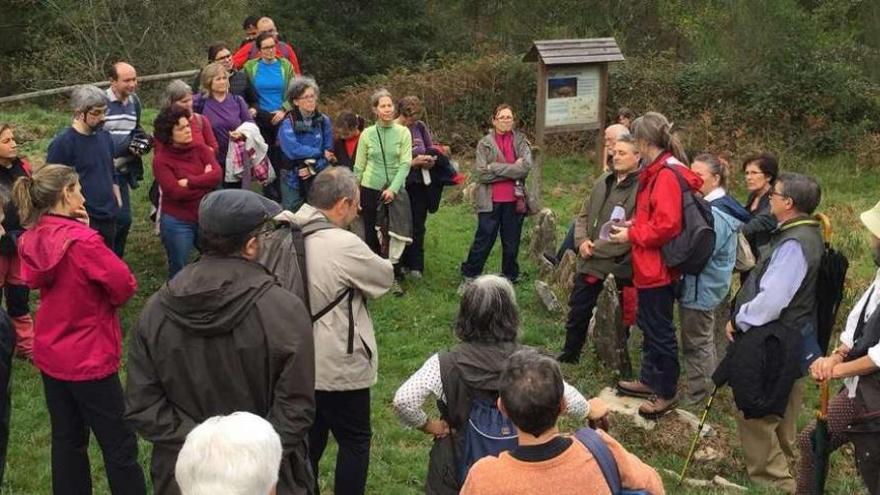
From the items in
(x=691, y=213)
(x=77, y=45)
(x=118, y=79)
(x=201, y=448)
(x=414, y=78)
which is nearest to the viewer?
(x=201, y=448)

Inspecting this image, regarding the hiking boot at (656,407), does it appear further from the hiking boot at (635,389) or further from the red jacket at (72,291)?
the red jacket at (72,291)

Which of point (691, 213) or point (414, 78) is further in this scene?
point (414, 78)

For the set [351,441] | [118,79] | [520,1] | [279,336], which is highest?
[520,1]

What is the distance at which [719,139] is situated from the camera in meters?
16.8

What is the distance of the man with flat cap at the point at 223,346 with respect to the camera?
3.39 m

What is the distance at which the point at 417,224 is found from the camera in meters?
9.34

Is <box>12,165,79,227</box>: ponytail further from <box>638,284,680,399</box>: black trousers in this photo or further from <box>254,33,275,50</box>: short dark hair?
<box>254,33,275,50</box>: short dark hair

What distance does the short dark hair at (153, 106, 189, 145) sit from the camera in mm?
7109

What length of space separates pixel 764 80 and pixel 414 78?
21.8ft

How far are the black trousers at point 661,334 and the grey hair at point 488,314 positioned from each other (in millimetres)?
2689

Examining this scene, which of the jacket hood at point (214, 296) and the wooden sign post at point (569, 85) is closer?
the jacket hood at point (214, 296)

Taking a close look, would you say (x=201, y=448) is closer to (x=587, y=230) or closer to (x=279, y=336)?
(x=279, y=336)

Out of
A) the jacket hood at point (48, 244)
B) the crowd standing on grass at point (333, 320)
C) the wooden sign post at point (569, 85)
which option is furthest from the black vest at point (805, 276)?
the wooden sign post at point (569, 85)

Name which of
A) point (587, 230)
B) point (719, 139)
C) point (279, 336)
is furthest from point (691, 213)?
point (719, 139)
